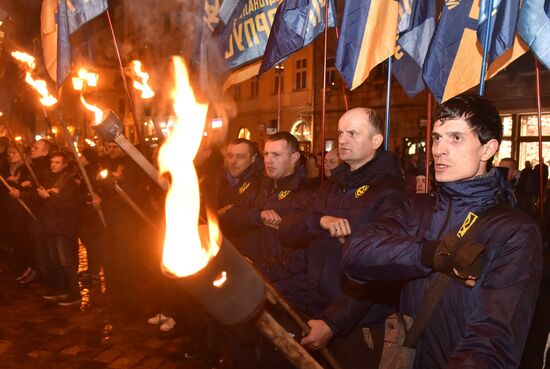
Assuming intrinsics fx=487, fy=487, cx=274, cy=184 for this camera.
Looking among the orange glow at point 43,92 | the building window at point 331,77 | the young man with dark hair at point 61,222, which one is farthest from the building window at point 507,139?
the orange glow at point 43,92

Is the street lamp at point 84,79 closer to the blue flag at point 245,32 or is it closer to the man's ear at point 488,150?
the blue flag at point 245,32

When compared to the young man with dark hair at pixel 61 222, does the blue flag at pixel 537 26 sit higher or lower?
higher

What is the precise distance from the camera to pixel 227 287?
4.12 ft

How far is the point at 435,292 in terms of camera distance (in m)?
2.12

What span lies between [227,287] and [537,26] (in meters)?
3.51

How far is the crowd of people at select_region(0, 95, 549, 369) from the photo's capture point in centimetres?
192

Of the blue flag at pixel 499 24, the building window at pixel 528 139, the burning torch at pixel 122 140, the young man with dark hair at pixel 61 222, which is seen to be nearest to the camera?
the burning torch at pixel 122 140

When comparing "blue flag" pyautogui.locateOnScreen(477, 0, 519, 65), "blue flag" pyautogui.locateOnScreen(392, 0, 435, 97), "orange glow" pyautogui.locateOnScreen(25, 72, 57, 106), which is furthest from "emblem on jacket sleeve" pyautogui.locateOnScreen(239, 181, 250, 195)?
"orange glow" pyautogui.locateOnScreen(25, 72, 57, 106)

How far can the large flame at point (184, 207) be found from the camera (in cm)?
126

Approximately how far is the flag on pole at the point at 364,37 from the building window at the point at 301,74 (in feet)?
77.5

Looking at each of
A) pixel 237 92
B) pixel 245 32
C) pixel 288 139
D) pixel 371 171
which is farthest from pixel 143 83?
pixel 237 92

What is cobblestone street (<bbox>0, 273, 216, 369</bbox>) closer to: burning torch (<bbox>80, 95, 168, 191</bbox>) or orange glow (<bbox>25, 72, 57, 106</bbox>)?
orange glow (<bbox>25, 72, 57, 106</bbox>)

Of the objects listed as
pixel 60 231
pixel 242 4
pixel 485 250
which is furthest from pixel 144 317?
pixel 485 250

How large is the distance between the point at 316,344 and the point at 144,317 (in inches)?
174
